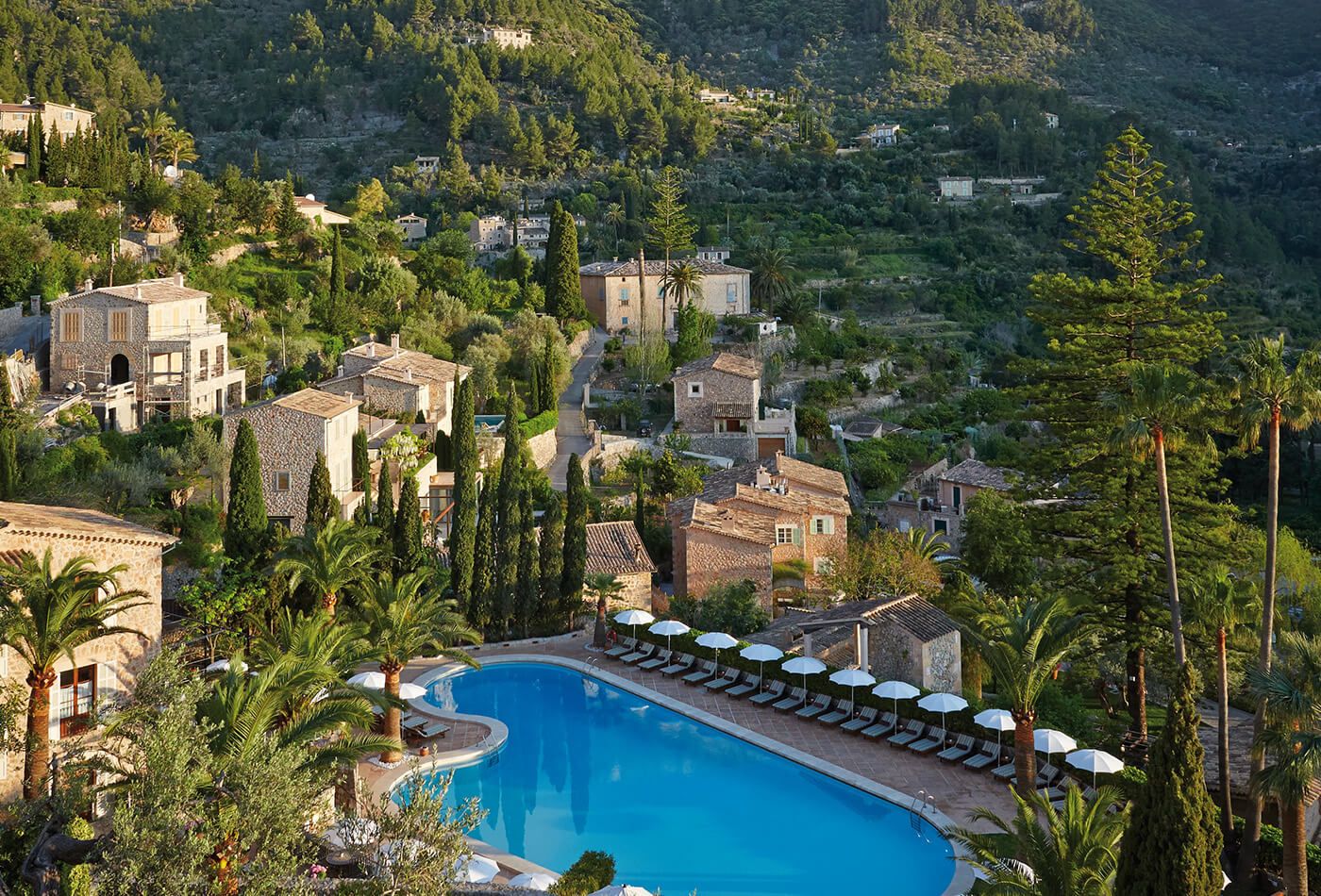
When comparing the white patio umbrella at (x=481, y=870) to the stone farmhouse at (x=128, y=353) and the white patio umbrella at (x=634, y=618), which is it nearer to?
the white patio umbrella at (x=634, y=618)

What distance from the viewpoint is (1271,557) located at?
1703 centimetres

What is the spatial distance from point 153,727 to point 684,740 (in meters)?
11.8

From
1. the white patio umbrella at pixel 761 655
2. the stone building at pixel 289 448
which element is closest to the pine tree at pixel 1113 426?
the white patio umbrella at pixel 761 655

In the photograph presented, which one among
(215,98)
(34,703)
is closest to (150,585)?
(34,703)

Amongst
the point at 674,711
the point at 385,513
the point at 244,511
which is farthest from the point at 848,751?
the point at 244,511

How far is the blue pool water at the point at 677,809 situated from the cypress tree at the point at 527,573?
3.71 meters

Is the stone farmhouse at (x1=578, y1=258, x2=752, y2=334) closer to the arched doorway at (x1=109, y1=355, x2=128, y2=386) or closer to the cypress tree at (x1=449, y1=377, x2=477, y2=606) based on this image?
the arched doorway at (x1=109, y1=355, x2=128, y2=386)

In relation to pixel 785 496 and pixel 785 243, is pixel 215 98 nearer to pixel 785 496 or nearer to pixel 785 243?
pixel 785 243

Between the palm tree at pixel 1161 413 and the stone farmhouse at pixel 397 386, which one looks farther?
the stone farmhouse at pixel 397 386

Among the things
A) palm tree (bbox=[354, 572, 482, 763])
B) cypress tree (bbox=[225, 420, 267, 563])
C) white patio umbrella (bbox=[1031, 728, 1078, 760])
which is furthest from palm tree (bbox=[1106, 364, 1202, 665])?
cypress tree (bbox=[225, 420, 267, 563])

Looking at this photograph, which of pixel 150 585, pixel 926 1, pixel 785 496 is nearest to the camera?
pixel 150 585

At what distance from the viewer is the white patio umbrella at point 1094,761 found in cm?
1864

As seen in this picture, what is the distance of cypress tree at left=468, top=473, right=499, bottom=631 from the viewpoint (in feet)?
90.4

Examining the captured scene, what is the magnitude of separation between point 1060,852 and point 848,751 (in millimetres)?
8477
